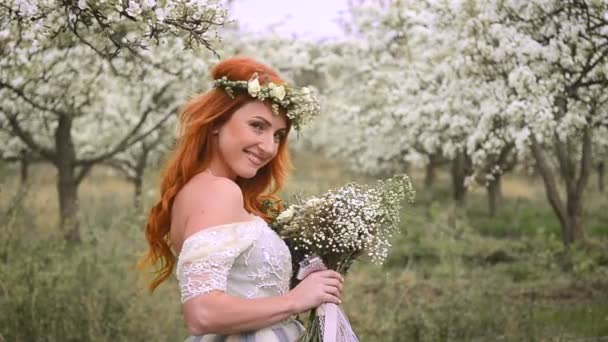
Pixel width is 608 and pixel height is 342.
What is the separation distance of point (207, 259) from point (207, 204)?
0.61 ft

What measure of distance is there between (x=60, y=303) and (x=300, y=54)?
426 inches

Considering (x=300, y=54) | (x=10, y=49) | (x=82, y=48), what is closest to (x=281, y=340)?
(x=10, y=49)

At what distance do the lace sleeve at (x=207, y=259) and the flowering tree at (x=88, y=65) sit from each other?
1.23 meters

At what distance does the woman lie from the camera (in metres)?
2.73

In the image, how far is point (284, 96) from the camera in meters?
3.06

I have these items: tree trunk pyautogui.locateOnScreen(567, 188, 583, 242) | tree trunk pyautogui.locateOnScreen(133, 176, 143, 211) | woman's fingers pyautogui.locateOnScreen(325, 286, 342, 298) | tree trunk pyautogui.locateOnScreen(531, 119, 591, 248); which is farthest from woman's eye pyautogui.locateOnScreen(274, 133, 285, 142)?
tree trunk pyautogui.locateOnScreen(567, 188, 583, 242)

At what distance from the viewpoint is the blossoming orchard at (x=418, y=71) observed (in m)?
4.27

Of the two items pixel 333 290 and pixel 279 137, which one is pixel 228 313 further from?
pixel 279 137

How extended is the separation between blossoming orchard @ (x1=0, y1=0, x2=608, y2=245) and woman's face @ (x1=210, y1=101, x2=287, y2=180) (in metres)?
0.83

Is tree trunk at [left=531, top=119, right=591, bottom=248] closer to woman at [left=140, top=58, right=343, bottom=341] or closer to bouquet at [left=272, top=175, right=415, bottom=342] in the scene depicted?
bouquet at [left=272, top=175, right=415, bottom=342]

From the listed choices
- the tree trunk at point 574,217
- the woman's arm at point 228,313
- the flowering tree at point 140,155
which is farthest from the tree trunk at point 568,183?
the flowering tree at point 140,155

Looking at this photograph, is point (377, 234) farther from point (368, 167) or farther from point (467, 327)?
point (368, 167)

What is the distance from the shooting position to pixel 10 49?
659 centimetres

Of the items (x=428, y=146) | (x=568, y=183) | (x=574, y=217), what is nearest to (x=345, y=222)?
(x=568, y=183)
